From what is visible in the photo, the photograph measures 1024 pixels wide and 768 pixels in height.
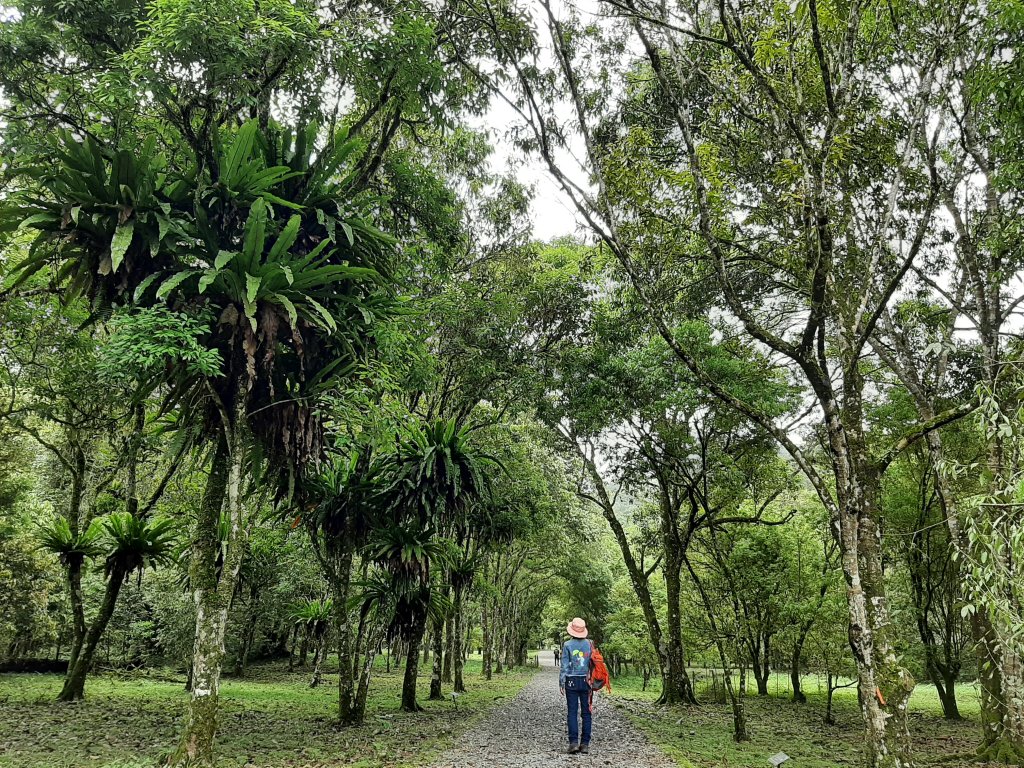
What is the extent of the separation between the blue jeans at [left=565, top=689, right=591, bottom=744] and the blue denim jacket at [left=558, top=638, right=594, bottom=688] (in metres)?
0.21

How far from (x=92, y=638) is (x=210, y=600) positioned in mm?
7060

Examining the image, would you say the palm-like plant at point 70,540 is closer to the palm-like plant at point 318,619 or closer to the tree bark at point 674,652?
the palm-like plant at point 318,619

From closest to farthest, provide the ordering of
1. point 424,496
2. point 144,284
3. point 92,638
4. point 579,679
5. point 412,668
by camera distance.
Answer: point 144,284
point 579,679
point 424,496
point 92,638
point 412,668

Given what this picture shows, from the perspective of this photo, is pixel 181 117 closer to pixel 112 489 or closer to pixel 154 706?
pixel 154 706

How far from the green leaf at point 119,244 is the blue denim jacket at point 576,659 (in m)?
6.89

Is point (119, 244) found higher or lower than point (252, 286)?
higher

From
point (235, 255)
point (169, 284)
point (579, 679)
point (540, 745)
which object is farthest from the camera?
point (540, 745)

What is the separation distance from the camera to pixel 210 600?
5523mm

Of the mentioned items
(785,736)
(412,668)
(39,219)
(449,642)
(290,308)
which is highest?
(39,219)

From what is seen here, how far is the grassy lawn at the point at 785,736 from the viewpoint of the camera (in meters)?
7.86

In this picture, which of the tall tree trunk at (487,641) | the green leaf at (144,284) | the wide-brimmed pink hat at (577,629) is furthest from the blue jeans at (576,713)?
the tall tree trunk at (487,641)

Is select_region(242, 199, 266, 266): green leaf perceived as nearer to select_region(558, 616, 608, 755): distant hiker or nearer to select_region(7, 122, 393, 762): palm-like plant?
select_region(7, 122, 393, 762): palm-like plant

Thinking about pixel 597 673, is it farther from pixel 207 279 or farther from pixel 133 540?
pixel 133 540

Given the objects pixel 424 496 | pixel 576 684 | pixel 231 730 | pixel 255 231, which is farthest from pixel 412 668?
pixel 255 231
